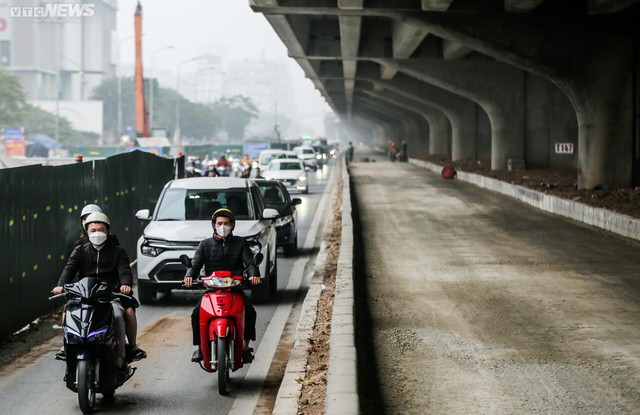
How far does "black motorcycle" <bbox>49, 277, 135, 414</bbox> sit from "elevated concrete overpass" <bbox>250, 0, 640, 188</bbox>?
22588mm

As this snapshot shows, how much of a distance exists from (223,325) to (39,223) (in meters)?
5.66

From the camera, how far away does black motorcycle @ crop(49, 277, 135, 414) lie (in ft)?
27.4

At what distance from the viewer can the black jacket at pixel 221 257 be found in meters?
9.96

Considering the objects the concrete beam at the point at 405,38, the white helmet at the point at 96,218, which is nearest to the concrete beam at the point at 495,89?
the concrete beam at the point at 405,38

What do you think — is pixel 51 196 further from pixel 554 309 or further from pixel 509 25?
pixel 509 25

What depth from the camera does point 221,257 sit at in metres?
9.97

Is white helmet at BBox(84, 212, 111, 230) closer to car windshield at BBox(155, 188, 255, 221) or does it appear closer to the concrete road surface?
the concrete road surface

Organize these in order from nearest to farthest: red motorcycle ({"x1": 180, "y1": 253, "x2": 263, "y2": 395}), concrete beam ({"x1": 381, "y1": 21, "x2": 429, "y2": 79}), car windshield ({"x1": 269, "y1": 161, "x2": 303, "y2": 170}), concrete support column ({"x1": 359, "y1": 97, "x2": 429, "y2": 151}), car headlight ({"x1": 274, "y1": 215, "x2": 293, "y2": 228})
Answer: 1. red motorcycle ({"x1": 180, "y1": 253, "x2": 263, "y2": 395})
2. car headlight ({"x1": 274, "y1": 215, "x2": 293, "y2": 228})
3. concrete beam ({"x1": 381, "y1": 21, "x2": 429, "y2": 79})
4. car windshield ({"x1": 269, "y1": 161, "x2": 303, "y2": 170})
5. concrete support column ({"x1": 359, "y1": 97, "x2": 429, "y2": 151})

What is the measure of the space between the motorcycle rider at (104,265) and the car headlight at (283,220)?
11.7 m

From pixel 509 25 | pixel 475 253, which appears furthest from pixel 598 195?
pixel 475 253

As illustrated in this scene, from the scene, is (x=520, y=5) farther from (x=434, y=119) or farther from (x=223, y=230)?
(x=434, y=119)

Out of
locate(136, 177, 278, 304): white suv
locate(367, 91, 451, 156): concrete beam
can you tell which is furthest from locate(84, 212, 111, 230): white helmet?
locate(367, 91, 451, 156): concrete beam

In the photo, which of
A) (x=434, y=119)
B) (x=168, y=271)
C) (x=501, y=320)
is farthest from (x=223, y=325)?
(x=434, y=119)

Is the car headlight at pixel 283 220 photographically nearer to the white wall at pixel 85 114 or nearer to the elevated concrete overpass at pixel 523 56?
the elevated concrete overpass at pixel 523 56
